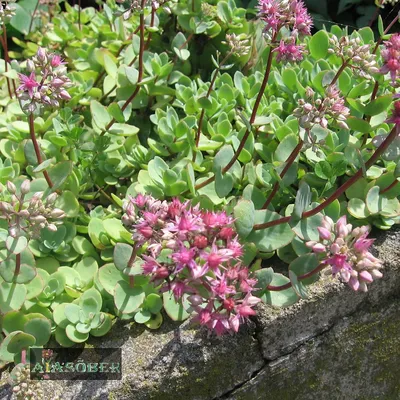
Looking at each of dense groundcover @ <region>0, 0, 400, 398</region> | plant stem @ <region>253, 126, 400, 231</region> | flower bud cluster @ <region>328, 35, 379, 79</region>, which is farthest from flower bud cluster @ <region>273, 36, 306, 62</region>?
plant stem @ <region>253, 126, 400, 231</region>

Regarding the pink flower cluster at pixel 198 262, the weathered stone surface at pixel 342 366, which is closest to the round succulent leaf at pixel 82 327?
the pink flower cluster at pixel 198 262

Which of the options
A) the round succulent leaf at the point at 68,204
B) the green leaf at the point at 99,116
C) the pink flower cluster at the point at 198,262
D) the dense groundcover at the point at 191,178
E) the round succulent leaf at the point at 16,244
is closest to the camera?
the pink flower cluster at the point at 198,262

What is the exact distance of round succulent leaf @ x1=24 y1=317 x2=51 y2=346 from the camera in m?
1.59

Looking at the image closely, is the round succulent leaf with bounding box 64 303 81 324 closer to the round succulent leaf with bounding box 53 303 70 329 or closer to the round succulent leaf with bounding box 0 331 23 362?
the round succulent leaf with bounding box 53 303 70 329

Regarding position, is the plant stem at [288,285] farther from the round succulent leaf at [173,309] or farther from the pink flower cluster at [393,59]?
the pink flower cluster at [393,59]

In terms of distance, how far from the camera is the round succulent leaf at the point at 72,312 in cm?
162

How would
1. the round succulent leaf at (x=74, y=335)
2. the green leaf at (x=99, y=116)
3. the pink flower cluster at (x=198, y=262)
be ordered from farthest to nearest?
the green leaf at (x=99, y=116) < the round succulent leaf at (x=74, y=335) < the pink flower cluster at (x=198, y=262)

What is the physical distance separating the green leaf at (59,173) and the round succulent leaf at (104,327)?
467 millimetres

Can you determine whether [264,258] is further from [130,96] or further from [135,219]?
[130,96]

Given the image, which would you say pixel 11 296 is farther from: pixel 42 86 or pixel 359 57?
pixel 359 57

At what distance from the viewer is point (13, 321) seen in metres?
1.62

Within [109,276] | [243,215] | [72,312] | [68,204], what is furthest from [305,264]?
[68,204]

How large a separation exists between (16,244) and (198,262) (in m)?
0.53

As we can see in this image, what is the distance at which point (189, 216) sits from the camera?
1315mm
